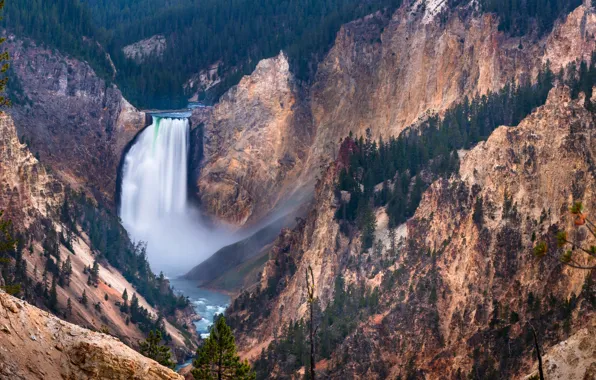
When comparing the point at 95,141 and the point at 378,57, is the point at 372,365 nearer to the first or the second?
the point at 378,57

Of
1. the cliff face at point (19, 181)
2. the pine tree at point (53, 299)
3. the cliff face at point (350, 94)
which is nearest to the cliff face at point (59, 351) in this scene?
the pine tree at point (53, 299)

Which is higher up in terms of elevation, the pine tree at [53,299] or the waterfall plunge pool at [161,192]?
the waterfall plunge pool at [161,192]

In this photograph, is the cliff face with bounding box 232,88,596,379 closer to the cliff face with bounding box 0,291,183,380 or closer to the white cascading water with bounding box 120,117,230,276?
the cliff face with bounding box 0,291,183,380

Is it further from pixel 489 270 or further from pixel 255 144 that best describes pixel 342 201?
pixel 255 144

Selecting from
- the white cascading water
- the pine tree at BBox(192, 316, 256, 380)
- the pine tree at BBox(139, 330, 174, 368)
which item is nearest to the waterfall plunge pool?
the white cascading water

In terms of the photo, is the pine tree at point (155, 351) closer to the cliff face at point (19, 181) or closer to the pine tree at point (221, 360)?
the pine tree at point (221, 360)
